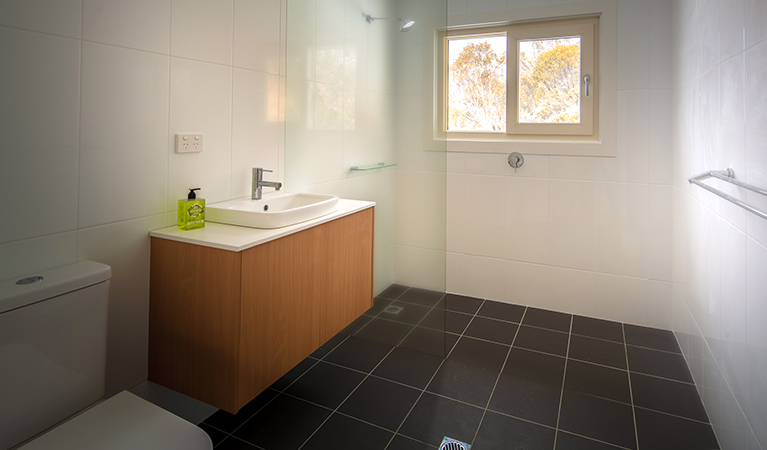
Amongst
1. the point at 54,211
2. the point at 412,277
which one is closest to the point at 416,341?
the point at 412,277

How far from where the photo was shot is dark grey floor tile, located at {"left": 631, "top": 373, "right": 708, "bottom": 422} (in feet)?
6.23

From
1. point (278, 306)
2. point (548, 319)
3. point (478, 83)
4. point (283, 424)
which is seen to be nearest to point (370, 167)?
point (278, 306)

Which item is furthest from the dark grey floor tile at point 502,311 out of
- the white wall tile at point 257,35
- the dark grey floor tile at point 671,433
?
the white wall tile at point 257,35

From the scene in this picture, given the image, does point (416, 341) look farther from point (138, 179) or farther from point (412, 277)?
point (138, 179)

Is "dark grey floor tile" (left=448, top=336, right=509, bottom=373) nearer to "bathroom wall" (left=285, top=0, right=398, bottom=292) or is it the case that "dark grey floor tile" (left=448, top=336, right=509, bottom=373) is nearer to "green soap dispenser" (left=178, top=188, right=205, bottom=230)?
"bathroom wall" (left=285, top=0, right=398, bottom=292)

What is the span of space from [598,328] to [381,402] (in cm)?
158

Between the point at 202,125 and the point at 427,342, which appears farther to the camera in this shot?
the point at 427,342

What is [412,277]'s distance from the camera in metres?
2.31

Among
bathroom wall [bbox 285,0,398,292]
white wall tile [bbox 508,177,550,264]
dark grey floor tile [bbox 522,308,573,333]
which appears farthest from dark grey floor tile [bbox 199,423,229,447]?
white wall tile [bbox 508,177,550,264]

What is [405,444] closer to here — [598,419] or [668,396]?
[598,419]

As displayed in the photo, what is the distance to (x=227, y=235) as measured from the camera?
61.7 inches

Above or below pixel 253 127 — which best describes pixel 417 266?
below

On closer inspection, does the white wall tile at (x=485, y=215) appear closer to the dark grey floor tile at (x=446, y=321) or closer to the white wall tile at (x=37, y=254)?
the dark grey floor tile at (x=446, y=321)

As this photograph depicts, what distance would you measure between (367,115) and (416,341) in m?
1.20
